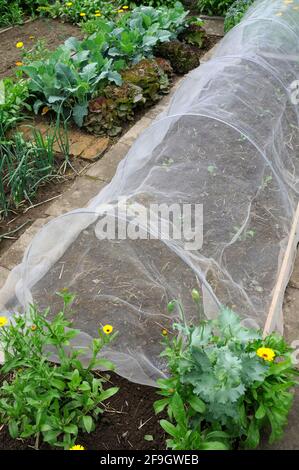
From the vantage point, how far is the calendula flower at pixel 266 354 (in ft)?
6.23

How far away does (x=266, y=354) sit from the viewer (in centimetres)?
191

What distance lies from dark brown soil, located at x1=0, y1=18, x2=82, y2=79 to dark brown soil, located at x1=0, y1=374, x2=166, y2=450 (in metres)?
4.42

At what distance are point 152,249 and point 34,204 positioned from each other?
1.59 m

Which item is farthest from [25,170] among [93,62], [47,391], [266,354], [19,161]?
[266,354]

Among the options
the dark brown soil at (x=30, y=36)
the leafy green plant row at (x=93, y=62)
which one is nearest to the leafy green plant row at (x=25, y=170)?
the leafy green plant row at (x=93, y=62)

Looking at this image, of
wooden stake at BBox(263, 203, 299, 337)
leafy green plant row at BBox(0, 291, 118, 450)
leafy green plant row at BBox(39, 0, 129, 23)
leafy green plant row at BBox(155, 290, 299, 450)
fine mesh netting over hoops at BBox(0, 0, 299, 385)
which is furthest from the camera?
leafy green plant row at BBox(39, 0, 129, 23)

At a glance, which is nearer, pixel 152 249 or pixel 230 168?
pixel 152 249

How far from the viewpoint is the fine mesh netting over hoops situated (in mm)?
2350

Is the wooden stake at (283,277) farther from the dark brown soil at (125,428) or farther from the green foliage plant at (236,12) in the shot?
the green foliage plant at (236,12)

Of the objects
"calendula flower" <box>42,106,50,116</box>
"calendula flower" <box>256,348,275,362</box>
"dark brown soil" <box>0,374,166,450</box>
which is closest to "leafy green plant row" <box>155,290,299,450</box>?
"calendula flower" <box>256,348,275,362</box>

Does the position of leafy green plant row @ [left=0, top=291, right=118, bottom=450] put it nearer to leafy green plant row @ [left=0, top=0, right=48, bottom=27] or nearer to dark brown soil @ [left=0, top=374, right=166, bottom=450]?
dark brown soil @ [left=0, top=374, right=166, bottom=450]

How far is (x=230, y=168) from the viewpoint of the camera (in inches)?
118

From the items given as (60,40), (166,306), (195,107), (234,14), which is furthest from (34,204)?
(234,14)

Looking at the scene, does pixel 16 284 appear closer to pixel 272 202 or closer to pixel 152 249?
pixel 152 249
